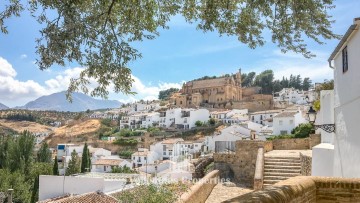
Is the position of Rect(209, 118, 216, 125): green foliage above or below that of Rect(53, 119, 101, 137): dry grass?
above

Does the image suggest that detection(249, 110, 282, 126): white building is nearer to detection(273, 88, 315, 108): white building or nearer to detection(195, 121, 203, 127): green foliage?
detection(195, 121, 203, 127): green foliage

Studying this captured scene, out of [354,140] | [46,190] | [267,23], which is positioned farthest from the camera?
[46,190]

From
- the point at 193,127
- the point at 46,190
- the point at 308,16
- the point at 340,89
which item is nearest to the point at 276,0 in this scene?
the point at 308,16

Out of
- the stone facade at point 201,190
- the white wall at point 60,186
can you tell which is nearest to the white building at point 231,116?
the white wall at point 60,186

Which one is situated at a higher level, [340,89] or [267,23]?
[267,23]

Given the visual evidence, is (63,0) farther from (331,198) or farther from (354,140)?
(354,140)

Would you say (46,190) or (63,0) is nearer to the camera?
(63,0)

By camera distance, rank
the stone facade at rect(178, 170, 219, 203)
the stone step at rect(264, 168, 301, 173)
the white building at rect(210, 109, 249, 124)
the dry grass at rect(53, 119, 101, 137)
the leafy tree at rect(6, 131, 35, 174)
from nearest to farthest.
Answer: the stone facade at rect(178, 170, 219, 203)
the stone step at rect(264, 168, 301, 173)
the leafy tree at rect(6, 131, 35, 174)
the white building at rect(210, 109, 249, 124)
the dry grass at rect(53, 119, 101, 137)

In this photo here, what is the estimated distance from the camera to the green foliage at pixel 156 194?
36.4ft

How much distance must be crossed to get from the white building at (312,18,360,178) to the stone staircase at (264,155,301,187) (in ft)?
11.8

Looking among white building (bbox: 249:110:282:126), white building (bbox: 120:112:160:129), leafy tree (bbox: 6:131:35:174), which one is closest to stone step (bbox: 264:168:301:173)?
leafy tree (bbox: 6:131:35:174)

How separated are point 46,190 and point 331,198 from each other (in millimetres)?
16743

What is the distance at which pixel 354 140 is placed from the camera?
25.1 feet

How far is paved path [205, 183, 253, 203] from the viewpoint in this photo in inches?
531
